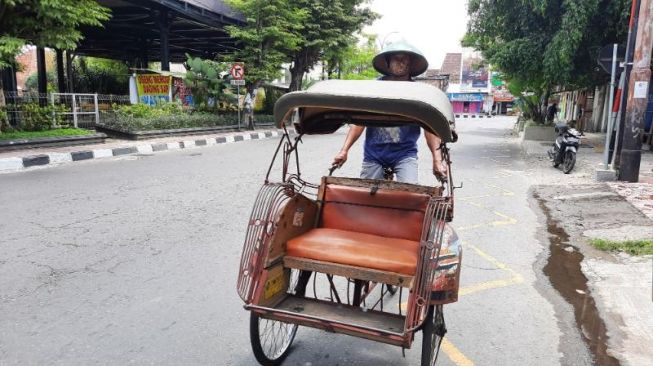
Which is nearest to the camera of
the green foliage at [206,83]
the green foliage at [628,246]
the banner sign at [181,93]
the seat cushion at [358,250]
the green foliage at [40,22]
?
the seat cushion at [358,250]

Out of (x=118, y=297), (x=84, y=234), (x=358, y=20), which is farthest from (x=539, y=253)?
(x=358, y=20)

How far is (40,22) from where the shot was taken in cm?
1184

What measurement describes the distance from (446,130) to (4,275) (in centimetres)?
356

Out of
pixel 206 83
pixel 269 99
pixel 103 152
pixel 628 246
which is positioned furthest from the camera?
pixel 269 99

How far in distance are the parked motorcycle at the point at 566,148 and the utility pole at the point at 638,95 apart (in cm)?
182

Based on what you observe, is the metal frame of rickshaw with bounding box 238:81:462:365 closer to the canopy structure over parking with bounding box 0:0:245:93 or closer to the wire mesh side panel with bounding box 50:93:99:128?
the wire mesh side panel with bounding box 50:93:99:128

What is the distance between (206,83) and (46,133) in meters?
7.97

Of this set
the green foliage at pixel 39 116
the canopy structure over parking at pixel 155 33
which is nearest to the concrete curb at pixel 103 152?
the green foliage at pixel 39 116

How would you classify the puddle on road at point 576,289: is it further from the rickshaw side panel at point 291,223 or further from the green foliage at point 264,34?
the green foliage at point 264,34

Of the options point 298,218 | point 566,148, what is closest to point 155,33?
point 566,148

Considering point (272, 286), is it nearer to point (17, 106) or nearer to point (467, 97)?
point (17, 106)

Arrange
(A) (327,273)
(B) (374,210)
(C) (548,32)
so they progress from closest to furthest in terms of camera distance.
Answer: (A) (327,273), (B) (374,210), (C) (548,32)

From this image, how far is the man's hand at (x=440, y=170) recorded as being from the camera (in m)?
3.26

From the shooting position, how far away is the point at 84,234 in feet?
16.6
